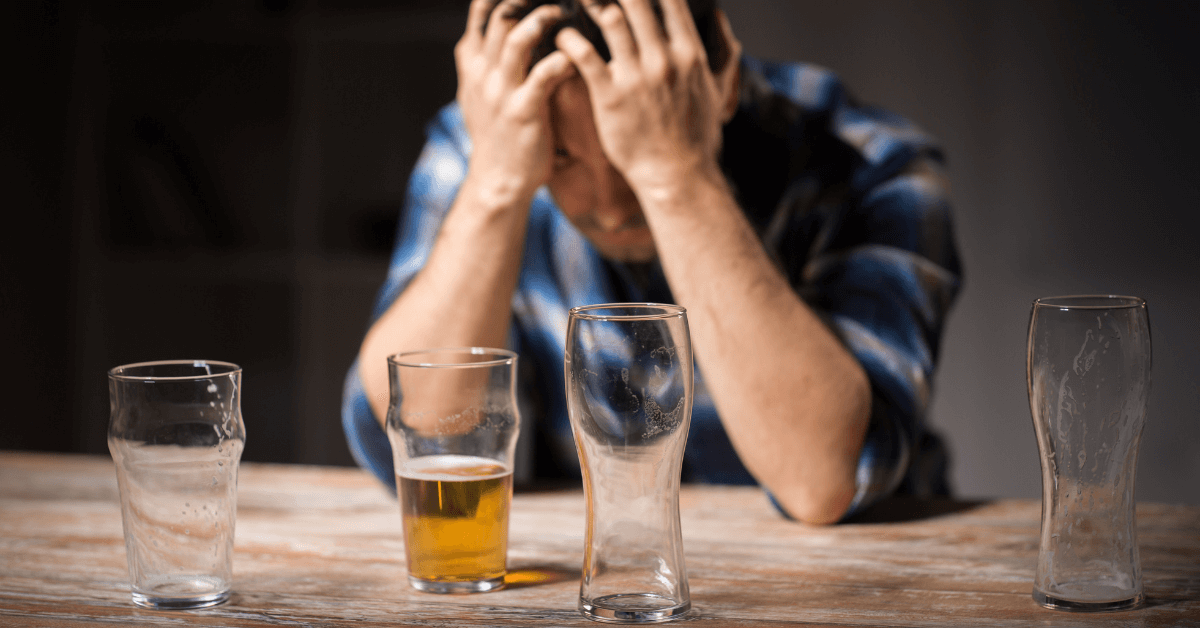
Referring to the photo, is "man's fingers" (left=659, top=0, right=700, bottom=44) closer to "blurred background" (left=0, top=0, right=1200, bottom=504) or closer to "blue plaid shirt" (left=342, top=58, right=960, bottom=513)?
"blue plaid shirt" (left=342, top=58, right=960, bottom=513)

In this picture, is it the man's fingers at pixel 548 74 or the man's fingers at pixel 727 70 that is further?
the man's fingers at pixel 727 70

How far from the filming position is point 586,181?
1157 millimetres

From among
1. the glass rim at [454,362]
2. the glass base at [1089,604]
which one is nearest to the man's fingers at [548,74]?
the glass rim at [454,362]

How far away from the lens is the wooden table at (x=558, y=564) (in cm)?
64

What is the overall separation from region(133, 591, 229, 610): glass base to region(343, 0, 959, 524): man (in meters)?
0.33

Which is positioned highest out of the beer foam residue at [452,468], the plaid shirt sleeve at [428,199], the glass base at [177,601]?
the plaid shirt sleeve at [428,199]

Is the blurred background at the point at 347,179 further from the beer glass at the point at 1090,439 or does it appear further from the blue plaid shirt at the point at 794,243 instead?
the beer glass at the point at 1090,439

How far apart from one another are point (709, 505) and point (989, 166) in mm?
1878

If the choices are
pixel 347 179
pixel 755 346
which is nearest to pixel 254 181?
pixel 347 179

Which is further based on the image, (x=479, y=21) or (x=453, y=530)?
(x=479, y=21)

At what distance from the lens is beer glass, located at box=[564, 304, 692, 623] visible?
2.03ft

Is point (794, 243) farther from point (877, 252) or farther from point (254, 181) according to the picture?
point (254, 181)

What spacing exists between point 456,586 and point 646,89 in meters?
0.56

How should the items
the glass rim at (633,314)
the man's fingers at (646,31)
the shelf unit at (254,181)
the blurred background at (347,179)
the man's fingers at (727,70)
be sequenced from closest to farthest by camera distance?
1. the glass rim at (633,314)
2. the man's fingers at (646,31)
3. the man's fingers at (727,70)
4. the blurred background at (347,179)
5. the shelf unit at (254,181)
